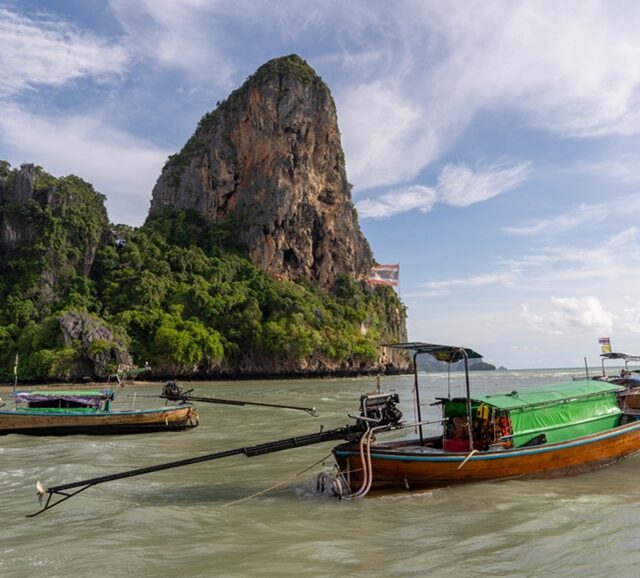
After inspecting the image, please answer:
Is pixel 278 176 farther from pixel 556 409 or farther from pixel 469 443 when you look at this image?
pixel 469 443

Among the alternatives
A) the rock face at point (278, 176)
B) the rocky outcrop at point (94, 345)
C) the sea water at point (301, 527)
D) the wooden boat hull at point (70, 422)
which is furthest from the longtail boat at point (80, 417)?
the rock face at point (278, 176)

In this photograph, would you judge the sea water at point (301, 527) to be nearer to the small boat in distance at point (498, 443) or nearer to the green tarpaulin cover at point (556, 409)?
the small boat in distance at point (498, 443)

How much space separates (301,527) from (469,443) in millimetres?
4384

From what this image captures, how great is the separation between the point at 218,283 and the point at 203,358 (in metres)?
14.7

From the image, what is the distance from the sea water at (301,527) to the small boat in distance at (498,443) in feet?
0.90

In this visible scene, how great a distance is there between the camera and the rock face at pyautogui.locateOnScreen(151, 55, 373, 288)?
85.5m

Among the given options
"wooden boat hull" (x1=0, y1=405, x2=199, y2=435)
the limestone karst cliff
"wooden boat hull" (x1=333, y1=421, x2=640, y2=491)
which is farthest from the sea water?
the limestone karst cliff

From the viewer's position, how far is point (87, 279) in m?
66.8

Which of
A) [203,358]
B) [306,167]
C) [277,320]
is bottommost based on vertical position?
[203,358]

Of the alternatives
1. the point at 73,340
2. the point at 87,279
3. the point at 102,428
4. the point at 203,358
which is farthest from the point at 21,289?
the point at 102,428

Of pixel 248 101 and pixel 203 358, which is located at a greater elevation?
pixel 248 101

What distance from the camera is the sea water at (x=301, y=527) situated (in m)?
6.52

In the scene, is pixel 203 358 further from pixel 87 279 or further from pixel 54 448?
pixel 54 448

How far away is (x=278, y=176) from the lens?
280 ft
